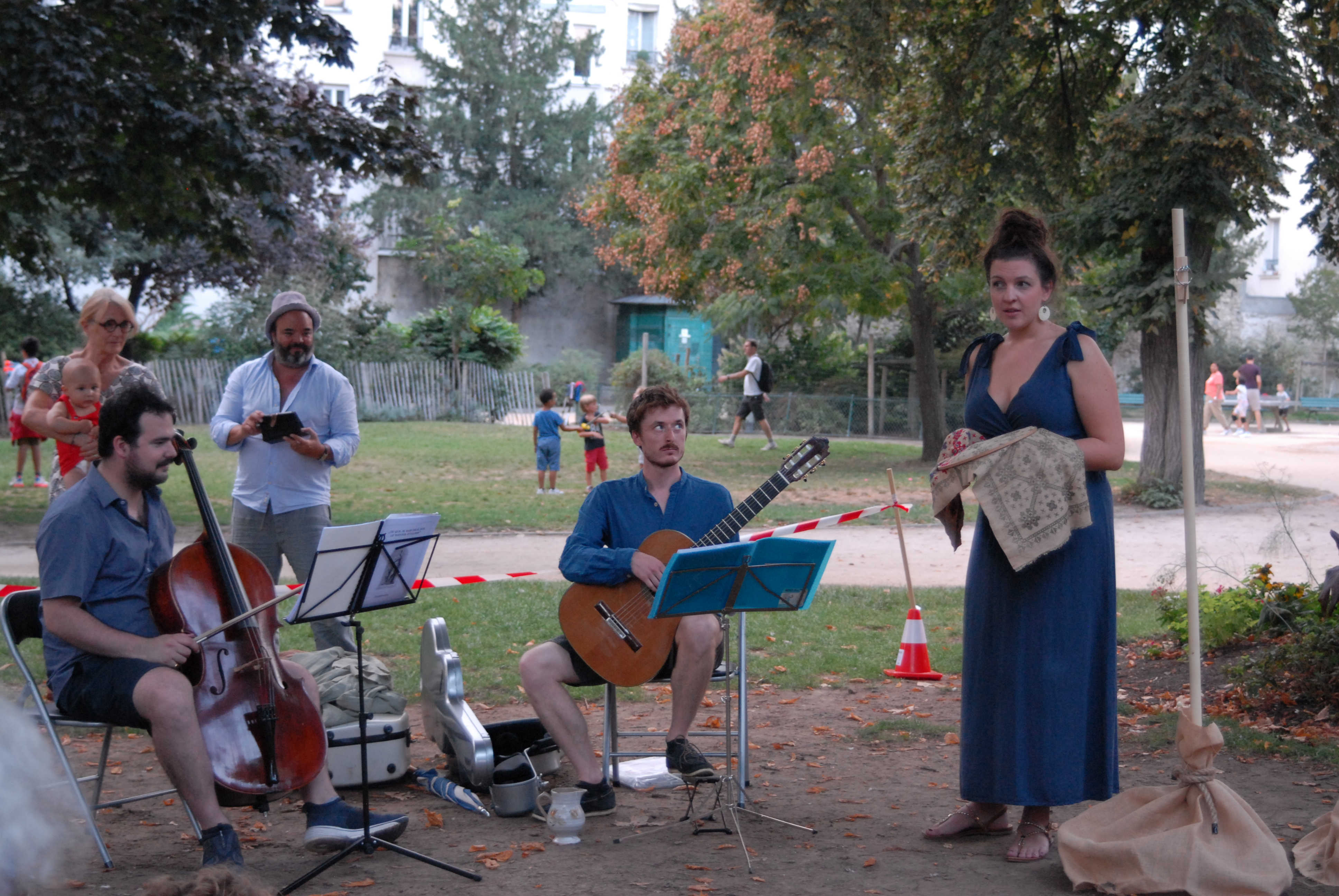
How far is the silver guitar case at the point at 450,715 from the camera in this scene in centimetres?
461

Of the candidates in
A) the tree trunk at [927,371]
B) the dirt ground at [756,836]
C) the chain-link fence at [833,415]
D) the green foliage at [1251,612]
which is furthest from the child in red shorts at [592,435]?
the chain-link fence at [833,415]

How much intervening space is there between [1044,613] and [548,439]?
35.3 feet

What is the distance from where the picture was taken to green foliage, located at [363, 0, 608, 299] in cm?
4300

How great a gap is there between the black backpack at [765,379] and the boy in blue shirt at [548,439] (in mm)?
6822

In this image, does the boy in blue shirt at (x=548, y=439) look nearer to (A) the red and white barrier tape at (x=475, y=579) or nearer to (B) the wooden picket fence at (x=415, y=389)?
(A) the red and white barrier tape at (x=475, y=579)

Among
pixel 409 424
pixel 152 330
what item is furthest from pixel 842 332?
pixel 152 330

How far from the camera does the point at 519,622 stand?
7.81 meters

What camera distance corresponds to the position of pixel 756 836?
169 inches

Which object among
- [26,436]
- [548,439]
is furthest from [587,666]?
[26,436]

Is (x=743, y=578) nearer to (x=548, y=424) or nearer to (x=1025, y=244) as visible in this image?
(x=1025, y=244)

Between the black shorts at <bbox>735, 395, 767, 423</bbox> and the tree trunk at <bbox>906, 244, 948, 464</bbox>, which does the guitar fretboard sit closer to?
the tree trunk at <bbox>906, 244, 948, 464</bbox>

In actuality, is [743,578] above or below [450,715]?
above

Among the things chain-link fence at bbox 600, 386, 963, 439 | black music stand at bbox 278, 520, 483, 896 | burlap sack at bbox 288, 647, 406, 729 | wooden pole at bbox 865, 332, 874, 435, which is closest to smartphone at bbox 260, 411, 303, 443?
burlap sack at bbox 288, 647, 406, 729

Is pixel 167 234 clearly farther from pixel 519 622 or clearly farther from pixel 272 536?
pixel 272 536
